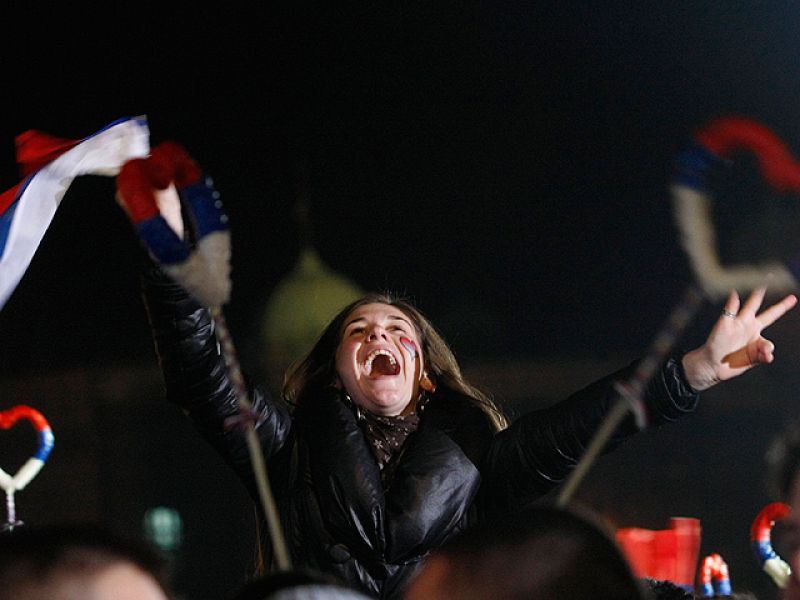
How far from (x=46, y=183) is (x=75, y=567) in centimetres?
220

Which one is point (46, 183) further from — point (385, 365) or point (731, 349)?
point (731, 349)

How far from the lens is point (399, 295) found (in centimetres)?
391

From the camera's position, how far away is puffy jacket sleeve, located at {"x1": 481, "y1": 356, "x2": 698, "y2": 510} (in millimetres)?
3207

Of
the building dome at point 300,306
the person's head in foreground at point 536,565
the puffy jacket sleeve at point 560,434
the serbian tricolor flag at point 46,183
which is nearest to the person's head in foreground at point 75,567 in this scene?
the person's head in foreground at point 536,565

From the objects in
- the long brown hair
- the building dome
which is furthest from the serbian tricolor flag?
the building dome

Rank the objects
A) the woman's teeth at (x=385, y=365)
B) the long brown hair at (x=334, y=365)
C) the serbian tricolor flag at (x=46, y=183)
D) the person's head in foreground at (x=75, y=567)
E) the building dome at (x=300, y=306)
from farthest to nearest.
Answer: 1. the building dome at (x=300, y=306)
2. the long brown hair at (x=334, y=365)
3. the woman's teeth at (x=385, y=365)
4. the serbian tricolor flag at (x=46, y=183)
5. the person's head in foreground at (x=75, y=567)

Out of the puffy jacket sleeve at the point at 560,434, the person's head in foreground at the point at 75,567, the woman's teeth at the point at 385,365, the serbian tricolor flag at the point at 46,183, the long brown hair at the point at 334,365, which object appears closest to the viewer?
the person's head in foreground at the point at 75,567

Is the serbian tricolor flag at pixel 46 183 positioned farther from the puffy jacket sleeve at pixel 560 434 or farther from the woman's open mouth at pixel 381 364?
the puffy jacket sleeve at pixel 560 434

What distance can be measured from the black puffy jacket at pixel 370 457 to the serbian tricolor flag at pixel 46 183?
1.72 ft

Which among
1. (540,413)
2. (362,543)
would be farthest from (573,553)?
(540,413)

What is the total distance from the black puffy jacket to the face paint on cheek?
0.68 feet

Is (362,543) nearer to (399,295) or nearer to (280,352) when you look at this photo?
(399,295)

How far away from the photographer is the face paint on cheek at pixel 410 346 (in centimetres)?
355

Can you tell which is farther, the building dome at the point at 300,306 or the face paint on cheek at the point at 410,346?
the building dome at the point at 300,306
